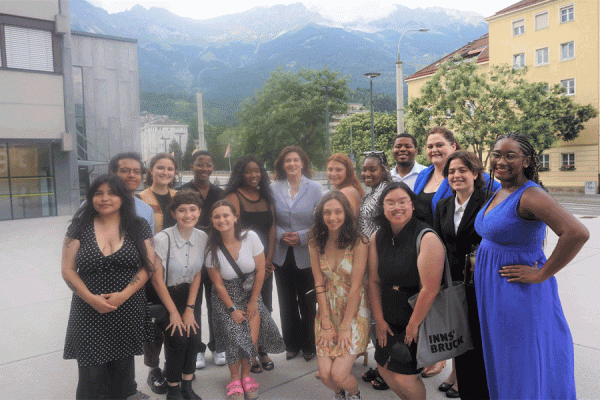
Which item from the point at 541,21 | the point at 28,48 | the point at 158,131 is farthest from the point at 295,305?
the point at 158,131

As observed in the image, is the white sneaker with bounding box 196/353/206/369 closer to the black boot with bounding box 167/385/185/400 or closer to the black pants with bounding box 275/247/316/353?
the black boot with bounding box 167/385/185/400

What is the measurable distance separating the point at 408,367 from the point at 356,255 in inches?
30.4

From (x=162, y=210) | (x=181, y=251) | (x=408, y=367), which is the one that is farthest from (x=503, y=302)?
(x=162, y=210)

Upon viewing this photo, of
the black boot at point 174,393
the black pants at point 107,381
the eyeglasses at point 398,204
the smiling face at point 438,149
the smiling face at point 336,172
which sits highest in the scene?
the smiling face at point 438,149

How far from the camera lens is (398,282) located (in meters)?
2.77

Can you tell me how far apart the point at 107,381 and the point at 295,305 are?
1639 millimetres

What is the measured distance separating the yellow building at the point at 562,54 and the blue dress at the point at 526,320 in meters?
28.8

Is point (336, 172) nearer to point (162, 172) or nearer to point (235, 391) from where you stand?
point (162, 172)

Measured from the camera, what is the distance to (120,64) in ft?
86.6

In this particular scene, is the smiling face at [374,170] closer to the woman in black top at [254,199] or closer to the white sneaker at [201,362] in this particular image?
the woman in black top at [254,199]

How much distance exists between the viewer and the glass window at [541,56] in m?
30.8

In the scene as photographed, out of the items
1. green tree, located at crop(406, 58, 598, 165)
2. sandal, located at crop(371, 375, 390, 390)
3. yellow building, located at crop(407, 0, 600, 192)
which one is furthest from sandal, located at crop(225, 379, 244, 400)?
yellow building, located at crop(407, 0, 600, 192)

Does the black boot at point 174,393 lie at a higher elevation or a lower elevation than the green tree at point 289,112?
lower

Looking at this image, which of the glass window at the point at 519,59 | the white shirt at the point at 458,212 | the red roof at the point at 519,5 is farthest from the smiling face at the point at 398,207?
the red roof at the point at 519,5
